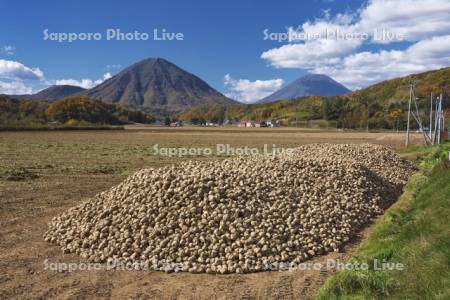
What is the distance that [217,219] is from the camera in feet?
23.6

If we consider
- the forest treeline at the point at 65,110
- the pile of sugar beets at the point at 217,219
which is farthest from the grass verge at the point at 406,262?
the forest treeline at the point at 65,110

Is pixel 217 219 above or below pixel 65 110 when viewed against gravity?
below

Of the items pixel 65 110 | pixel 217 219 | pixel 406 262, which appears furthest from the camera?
pixel 65 110

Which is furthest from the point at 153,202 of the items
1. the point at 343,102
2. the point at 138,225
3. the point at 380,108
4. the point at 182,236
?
the point at 343,102

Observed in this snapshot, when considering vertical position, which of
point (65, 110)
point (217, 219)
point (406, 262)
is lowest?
point (406, 262)

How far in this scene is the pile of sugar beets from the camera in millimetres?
6688

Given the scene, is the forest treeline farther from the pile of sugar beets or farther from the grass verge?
the grass verge

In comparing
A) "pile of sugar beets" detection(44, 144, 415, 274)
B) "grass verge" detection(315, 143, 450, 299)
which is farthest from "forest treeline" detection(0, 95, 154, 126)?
"grass verge" detection(315, 143, 450, 299)

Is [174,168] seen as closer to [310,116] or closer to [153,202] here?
[153,202]

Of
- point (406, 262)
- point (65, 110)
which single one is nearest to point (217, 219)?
point (406, 262)

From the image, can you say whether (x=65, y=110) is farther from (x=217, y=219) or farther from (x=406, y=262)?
(x=406, y=262)

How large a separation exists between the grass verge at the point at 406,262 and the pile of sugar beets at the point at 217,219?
36.0 inches

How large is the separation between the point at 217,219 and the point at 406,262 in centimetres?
294

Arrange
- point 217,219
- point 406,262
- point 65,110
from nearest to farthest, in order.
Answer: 1. point 406,262
2. point 217,219
3. point 65,110
